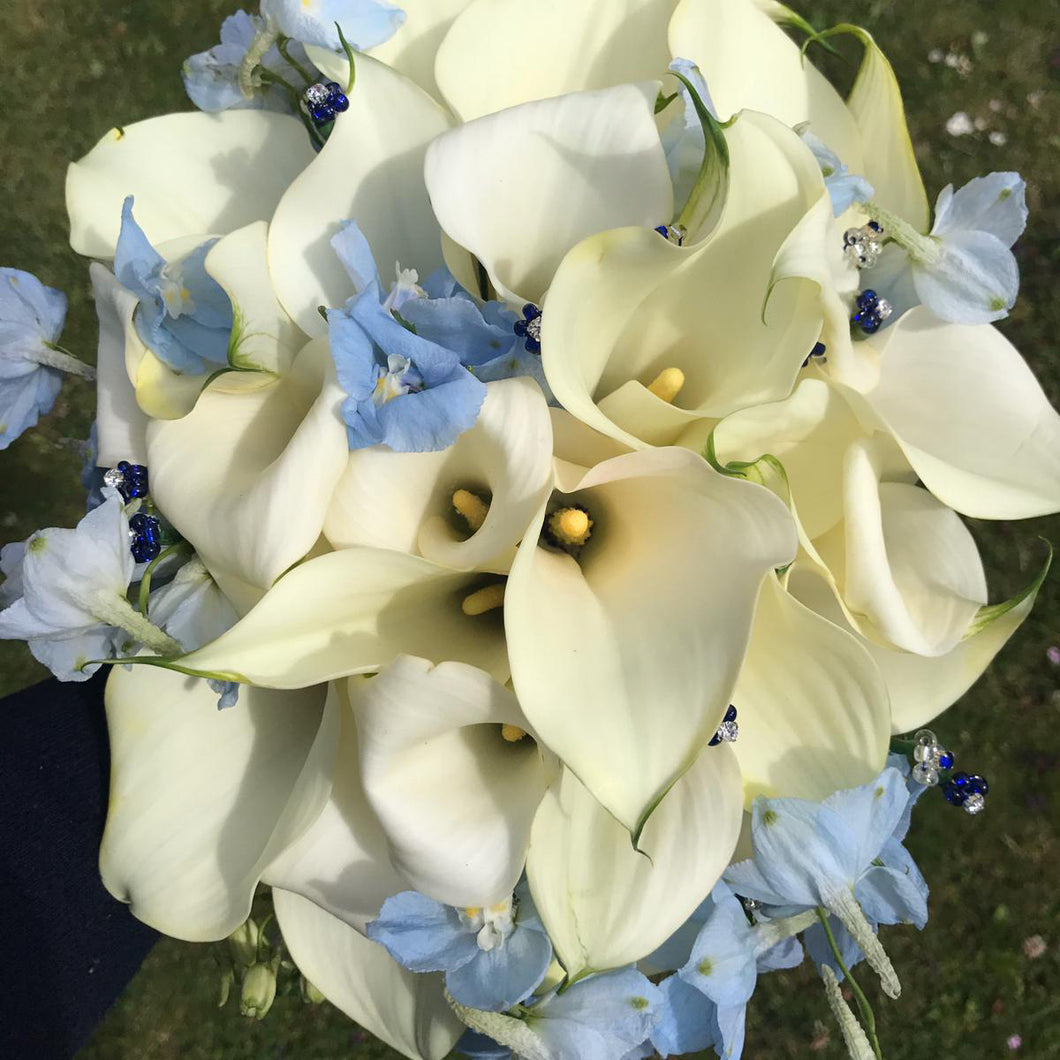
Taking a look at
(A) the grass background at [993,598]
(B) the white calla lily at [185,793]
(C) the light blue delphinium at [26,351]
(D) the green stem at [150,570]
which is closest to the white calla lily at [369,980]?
(B) the white calla lily at [185,793]

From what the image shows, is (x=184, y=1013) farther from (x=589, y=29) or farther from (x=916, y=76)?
(x=916, y=76)

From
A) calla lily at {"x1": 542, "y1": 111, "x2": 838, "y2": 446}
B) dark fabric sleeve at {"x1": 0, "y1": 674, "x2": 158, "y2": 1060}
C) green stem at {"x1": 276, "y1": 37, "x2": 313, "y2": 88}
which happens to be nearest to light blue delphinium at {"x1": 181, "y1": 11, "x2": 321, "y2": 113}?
green stem at {"x1": 276, "y1": 37, "x2": 313, "y2": 88}

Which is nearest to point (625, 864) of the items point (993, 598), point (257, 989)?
point (257, 989)

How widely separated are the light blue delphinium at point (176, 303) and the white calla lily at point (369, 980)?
0.26 meters

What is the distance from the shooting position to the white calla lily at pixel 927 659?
38cm

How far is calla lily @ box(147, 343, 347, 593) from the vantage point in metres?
0.33

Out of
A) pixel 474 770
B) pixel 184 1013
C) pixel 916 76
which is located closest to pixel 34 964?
pixel 474 770

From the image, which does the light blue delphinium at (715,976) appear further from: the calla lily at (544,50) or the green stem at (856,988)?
the calla lily at (544,50)

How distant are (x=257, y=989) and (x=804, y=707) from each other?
0.37 meters

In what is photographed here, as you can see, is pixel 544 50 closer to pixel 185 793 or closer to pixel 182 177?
pixel 182 177

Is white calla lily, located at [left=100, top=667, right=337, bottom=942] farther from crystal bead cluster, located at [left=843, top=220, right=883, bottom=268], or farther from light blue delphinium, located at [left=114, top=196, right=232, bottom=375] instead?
crystal bead cluster, located at [left=843, top=220, right=883, bottom=268]

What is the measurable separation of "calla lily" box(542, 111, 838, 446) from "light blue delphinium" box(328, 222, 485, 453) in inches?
1.4

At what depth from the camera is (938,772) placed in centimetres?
44

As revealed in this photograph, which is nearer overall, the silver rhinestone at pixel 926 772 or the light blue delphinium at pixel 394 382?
the light blue delphinium at pixel 394 382
